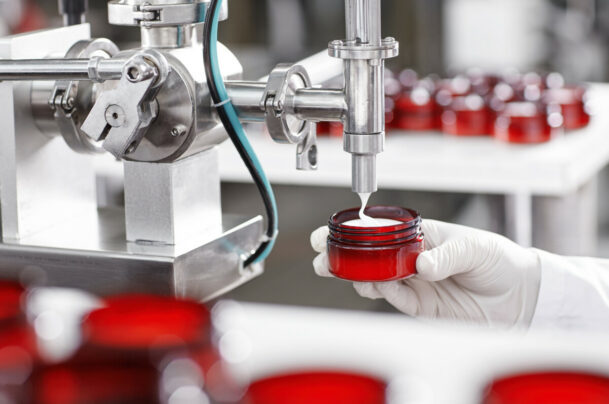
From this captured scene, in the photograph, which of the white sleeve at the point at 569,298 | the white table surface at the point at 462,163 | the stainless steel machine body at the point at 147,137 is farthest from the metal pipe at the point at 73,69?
the white table surface at the point at 462,163

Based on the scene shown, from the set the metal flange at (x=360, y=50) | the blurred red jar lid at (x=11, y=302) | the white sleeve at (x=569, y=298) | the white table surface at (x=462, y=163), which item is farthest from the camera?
the white table surface at (x=462, y=163)

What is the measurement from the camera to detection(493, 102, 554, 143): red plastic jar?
2.48m

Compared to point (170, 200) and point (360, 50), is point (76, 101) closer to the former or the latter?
point (170, 200)

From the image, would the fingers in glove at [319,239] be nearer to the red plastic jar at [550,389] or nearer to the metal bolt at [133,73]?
the metal bolt at [133,73]

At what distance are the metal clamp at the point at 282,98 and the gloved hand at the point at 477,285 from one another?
1.59 ft

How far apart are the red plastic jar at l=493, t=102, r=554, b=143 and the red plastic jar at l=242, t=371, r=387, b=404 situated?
6.71ft

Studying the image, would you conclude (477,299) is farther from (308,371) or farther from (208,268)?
(308,371)

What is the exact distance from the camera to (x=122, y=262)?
0.91 meters

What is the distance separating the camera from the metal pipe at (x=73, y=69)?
2.77 ft

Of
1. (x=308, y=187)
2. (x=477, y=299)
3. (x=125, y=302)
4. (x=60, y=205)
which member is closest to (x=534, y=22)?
(x=308, y=187)

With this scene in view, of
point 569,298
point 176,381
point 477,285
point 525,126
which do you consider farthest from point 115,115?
point 525,126

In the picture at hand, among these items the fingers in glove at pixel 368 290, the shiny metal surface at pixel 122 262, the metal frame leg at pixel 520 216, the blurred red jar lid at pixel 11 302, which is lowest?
the metal frame leg at pixel 520 216

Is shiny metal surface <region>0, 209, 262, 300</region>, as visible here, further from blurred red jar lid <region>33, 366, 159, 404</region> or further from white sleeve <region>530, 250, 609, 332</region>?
white sleeve <region>530, 250, 609, 332</region>

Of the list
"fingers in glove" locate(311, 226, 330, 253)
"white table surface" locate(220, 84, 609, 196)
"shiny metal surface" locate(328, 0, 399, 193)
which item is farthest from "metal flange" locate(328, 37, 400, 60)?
"white table surface" locate(220, 84, 609, 196)
